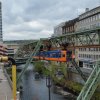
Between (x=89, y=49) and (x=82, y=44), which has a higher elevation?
(x=82, y=44)

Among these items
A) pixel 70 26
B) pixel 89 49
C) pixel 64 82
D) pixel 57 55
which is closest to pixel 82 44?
pixel 57 55

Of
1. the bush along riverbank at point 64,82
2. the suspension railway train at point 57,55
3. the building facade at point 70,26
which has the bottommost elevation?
the bush along riverbank at point 64,82

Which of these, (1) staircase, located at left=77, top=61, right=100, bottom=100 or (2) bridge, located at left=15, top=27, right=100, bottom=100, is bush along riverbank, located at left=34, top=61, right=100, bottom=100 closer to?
(2) bridge, located at left=15, top=27, right=100, bottom=100

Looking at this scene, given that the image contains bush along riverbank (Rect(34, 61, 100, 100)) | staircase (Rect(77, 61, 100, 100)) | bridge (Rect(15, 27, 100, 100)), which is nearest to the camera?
staircase (Rect(77, 61, 100, 100))

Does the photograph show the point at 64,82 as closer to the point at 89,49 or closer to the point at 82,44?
the point at 89,49

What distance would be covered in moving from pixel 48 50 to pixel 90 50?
2955cm

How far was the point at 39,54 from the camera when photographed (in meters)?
62.2

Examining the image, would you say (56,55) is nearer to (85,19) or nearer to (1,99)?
(1,99)

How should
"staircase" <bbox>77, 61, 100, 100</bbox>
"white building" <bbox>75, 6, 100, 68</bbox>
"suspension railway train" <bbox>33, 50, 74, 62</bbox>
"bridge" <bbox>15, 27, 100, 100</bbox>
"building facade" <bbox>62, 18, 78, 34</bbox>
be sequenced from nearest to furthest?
"staircase" <bbox>77, 61, 100, 100</bbox> < "bridge" <bbox>15, 27, 100, 100</bbox> < "suspension railway train" <bbox>33, 50, 74, 62</bbox> < "white building" <bbox>75, 6, 100, 68</bbox> < "building facade" <bbox>62, 18, 78, 34</bbox>

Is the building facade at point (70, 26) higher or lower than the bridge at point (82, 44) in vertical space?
higher

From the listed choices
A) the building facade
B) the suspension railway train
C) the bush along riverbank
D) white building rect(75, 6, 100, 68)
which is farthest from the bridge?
the building facade

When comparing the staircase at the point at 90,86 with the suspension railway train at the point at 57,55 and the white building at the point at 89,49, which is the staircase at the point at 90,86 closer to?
the suspension railway train at the point at 57,55

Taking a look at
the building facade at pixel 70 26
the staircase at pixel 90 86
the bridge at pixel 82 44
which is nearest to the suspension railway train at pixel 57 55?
the bridge at pixel 82 44

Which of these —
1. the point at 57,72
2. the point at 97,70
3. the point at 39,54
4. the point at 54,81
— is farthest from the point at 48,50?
the point at 97,70
